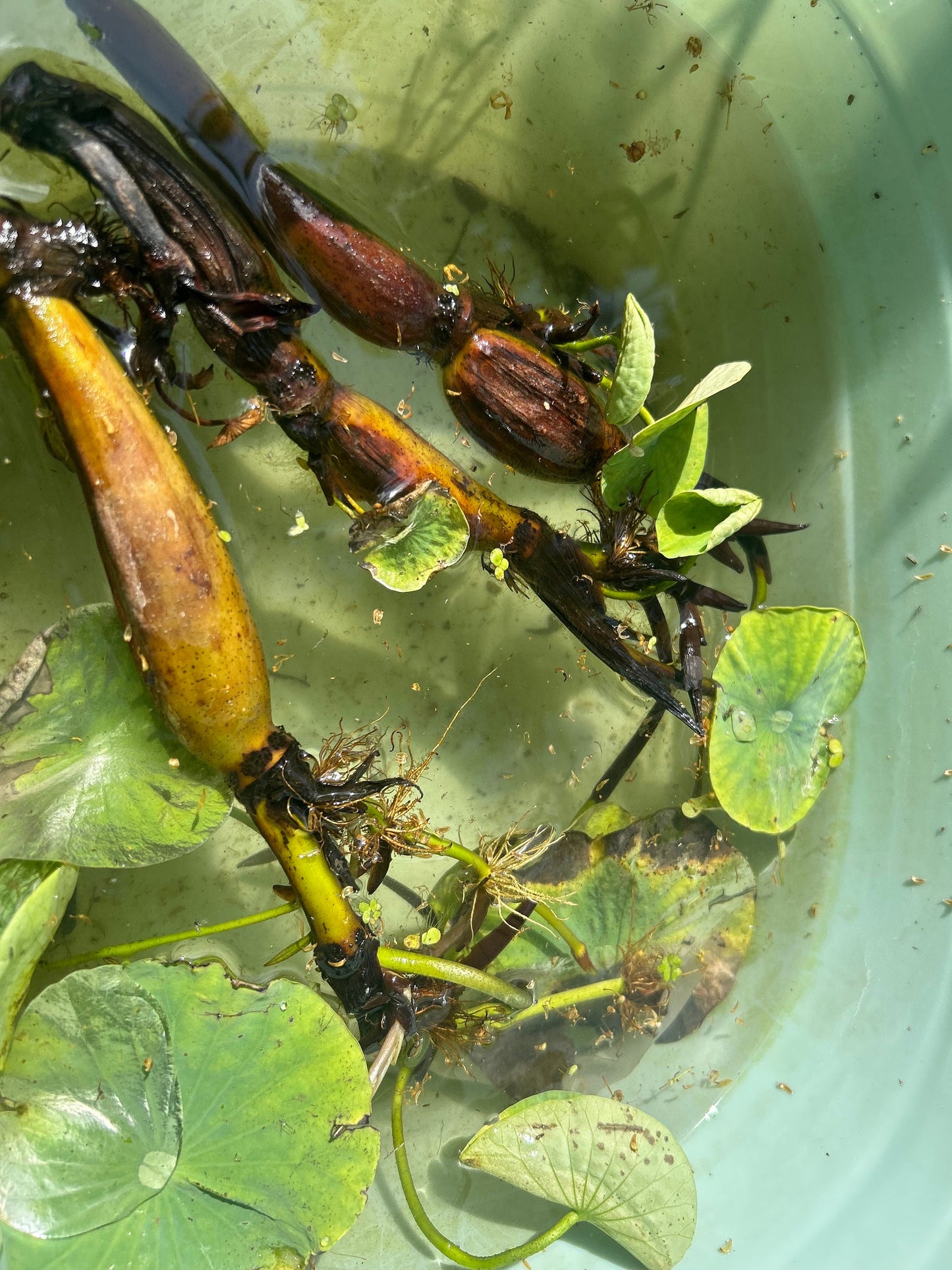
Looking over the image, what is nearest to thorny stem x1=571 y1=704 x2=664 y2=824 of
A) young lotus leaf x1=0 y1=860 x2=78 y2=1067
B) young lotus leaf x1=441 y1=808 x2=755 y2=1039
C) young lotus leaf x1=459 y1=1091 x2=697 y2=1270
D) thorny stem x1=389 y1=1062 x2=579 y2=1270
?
young lotus leaf x1=441 y1=808 x2=755 y2=1039

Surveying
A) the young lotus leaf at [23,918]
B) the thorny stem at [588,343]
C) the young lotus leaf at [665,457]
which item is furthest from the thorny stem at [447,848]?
the thorny stem at [588,343]

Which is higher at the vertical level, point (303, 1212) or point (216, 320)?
point (216, 320)

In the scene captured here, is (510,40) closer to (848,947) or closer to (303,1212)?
(848,947)

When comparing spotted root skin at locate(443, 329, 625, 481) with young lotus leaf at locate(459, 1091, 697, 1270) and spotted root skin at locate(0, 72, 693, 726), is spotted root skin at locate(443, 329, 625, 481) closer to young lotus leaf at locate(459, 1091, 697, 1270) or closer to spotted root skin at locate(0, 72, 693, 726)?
spotted root skin at locate(0, 72, 693, 726)

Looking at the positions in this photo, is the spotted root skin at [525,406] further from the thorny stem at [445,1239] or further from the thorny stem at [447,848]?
the thorny stem at [445,1239]

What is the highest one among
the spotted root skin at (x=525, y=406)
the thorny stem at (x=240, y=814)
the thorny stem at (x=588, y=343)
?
the thorny stem at (x=588, y=343)

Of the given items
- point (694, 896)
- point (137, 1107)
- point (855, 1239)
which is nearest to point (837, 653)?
point (694, 896)
